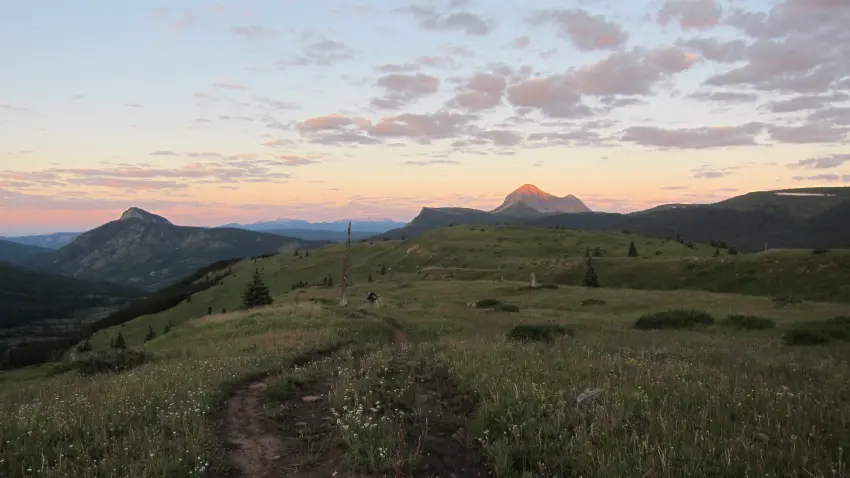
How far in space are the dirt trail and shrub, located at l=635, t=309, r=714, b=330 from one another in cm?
2102

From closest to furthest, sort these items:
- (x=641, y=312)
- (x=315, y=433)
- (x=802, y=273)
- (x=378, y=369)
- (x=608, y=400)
Result: 1. (x=608, y=400)
2. (x=315, y=433)
3. (x=378, y=369)
4. (x=641, y=312)
5. (x=802, y=273)

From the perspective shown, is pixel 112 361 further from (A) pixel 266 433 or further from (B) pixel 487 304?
(B) pixel 487 304

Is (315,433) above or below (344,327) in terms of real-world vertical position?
above

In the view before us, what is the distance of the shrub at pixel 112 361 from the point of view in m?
20.9

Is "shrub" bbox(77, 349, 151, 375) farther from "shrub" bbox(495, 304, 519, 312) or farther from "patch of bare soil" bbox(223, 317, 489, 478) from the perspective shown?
"shrub" bbox(495, 304, 519, 312)

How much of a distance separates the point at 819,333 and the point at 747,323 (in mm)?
6029

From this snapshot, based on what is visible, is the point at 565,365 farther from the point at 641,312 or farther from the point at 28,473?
the point at 641,312

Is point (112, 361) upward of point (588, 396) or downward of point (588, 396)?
downward

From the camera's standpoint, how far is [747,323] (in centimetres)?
2647

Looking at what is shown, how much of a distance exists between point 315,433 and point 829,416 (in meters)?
8.45

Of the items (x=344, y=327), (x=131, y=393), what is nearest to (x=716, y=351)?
(x=131, y=393)

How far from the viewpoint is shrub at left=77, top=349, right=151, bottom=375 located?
20.9m

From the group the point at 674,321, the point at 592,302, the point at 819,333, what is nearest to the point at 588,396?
the point at 819,333

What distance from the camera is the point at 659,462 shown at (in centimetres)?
652
